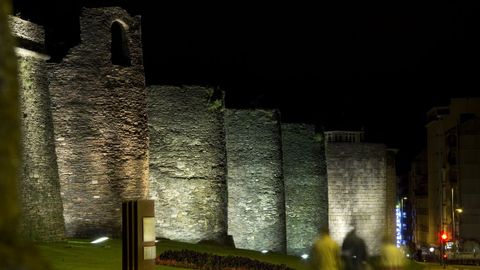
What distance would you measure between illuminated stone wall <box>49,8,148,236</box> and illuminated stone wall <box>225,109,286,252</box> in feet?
38.3

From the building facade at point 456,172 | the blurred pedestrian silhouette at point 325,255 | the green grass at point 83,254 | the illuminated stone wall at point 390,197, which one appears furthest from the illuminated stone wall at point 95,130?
the building facade at point 456,172

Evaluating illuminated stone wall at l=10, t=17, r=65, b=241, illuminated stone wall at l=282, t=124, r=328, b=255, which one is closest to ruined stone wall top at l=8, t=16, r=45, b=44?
illuminated stone wall at l=10, t=17, r=65, b=241

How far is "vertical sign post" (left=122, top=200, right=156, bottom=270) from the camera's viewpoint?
13.1 meters

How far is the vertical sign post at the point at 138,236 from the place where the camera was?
1306 centimetres

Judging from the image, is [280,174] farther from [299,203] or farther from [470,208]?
[470,208]

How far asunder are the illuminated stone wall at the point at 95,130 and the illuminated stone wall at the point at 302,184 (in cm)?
1716

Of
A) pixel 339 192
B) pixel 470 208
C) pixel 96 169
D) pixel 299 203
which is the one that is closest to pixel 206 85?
pixel 96 169

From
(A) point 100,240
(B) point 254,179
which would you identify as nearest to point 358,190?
(B) point 254,179

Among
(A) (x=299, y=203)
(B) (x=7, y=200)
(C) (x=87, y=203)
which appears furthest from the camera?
(A) (x=299, y=203)

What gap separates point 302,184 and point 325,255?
28.4m

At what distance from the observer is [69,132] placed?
81.9 ft

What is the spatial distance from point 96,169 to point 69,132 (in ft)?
4.03

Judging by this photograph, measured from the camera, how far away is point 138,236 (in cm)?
1303

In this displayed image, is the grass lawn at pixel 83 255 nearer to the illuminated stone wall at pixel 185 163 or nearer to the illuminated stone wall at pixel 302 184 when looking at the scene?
the illuminated stone wall at pixel 185 163
